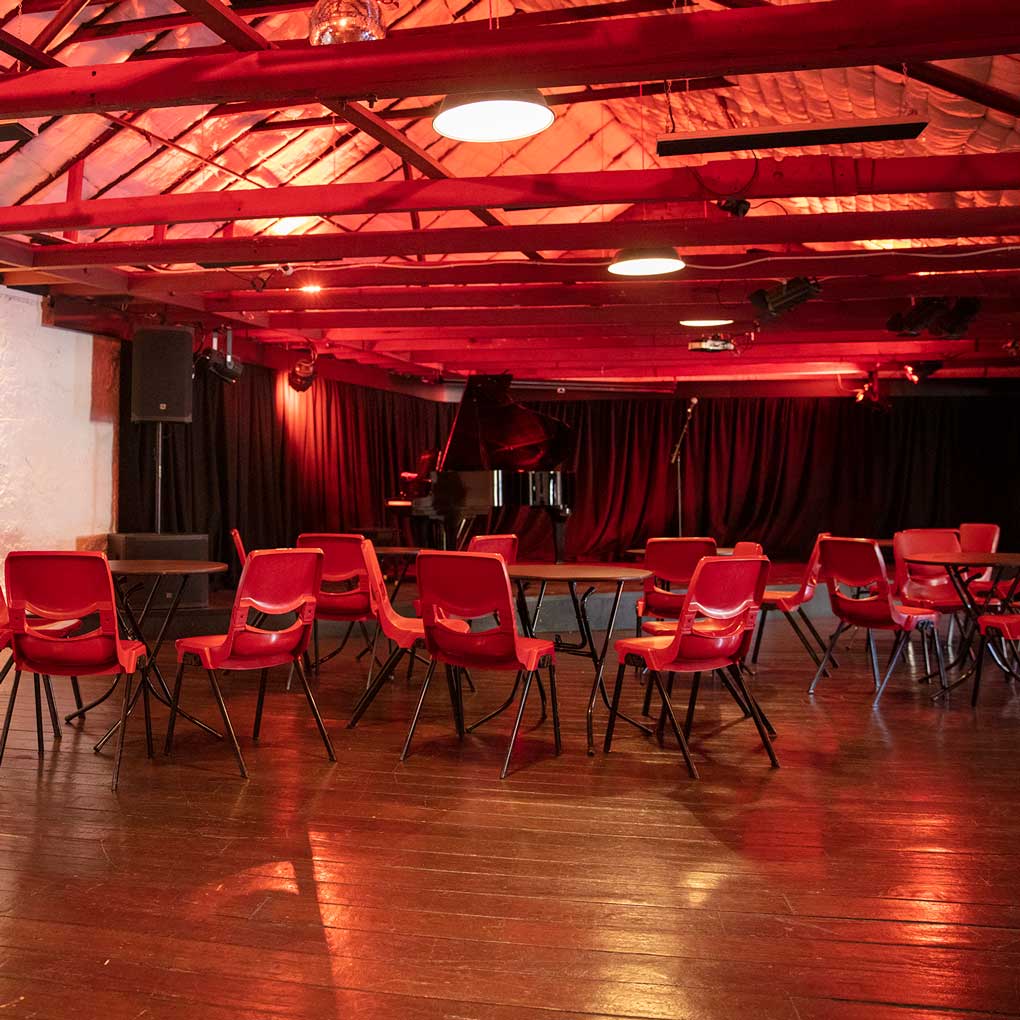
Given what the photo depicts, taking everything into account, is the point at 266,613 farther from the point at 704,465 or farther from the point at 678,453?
the point at 704,465

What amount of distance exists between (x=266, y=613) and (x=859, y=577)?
144 inches

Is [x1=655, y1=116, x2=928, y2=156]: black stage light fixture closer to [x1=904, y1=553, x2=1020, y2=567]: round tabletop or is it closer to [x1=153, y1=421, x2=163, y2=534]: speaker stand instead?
[x1=904, y1=553, x2=1020, y2=567]: round tabletop

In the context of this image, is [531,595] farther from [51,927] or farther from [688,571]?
[51,927]

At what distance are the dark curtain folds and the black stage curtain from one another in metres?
0.02

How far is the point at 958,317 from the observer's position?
27.8ft

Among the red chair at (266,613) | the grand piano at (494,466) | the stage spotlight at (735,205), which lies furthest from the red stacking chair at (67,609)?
the grand piano at (494,466)

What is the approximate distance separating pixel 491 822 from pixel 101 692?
3283 millimetres

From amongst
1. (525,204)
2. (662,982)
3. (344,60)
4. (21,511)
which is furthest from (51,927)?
(21,511)

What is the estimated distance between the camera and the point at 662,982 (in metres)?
2.46

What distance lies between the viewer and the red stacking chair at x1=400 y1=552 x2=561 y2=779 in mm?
4207

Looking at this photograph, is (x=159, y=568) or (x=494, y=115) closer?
(x=494, y=115)

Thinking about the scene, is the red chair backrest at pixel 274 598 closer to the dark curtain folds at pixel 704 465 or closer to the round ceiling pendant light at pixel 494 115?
the round ceiling pendant light at pixel 494 115

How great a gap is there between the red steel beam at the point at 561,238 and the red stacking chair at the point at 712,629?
2842 millimetres

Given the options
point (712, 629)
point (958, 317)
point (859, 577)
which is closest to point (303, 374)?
point (958, 317)
